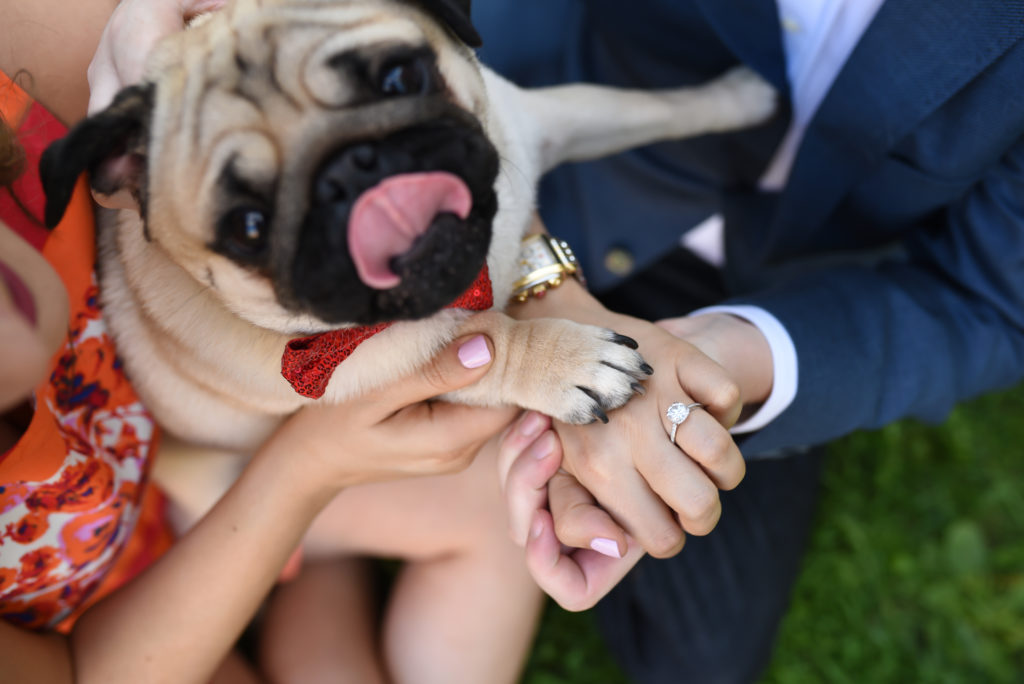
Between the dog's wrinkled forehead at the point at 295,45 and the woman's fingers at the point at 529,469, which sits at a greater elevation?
the dog's wrinkled forehead at the point at 295,45

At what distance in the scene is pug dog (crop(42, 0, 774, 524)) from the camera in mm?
1104

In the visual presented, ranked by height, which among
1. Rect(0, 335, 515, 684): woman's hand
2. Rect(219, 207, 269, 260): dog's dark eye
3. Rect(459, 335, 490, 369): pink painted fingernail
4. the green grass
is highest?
Rect(219, 207, 269, 260): dog's dark eye

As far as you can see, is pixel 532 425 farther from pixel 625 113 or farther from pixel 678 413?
pixel 625 113

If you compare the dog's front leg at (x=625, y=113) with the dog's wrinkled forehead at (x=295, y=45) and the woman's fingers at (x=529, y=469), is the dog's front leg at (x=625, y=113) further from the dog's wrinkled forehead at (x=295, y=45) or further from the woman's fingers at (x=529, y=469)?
the woman's fingers at (x=529, y=469)

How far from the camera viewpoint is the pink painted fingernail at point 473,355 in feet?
4.44

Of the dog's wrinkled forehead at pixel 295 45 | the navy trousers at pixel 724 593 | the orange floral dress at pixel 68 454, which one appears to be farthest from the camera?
the navy trousers at pixel 724 593

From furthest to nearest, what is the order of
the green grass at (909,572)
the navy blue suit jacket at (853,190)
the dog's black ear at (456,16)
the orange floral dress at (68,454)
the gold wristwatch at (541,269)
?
the green grass at (909,572), the gold wristwatch at (541,269), the navy blue suit jacket at (853,190), the orange floral dress at (68,454), the dog's black ear at (456,16)

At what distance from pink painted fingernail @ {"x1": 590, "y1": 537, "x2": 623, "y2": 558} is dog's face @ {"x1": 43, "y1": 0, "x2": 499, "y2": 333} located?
56cm

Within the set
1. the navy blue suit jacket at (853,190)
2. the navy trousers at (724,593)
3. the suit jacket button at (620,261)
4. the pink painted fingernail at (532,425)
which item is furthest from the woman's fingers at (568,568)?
the suit jacket button at (620,261)

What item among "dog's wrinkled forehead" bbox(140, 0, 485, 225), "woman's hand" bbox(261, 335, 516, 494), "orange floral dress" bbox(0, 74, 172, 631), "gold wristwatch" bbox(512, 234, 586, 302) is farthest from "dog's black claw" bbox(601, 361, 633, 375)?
"orange floral dress" bbox(0, 74, 172, 631)

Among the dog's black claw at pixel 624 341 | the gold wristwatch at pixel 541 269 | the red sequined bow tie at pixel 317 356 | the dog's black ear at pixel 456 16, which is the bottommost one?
the gold wristwatch at pixel 541 269

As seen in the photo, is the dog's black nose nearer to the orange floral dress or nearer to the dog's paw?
the dog's paw

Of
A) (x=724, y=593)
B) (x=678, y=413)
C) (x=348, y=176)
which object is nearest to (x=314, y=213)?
(x=348, y=176)

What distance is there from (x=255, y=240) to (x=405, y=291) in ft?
0.95
